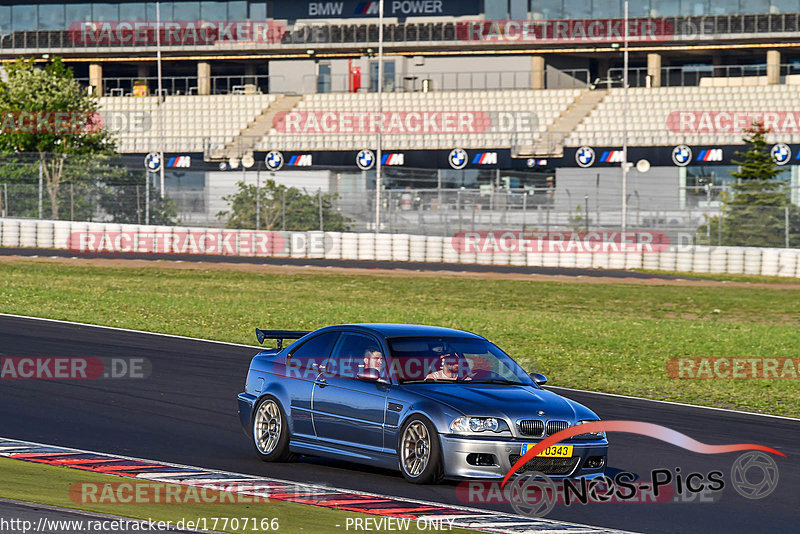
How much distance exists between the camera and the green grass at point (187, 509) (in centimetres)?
763


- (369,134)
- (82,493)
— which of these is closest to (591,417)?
(82,493)

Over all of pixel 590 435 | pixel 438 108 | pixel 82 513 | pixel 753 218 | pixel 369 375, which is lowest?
pixel 82 513

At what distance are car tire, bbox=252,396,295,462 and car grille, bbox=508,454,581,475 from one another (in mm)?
2261

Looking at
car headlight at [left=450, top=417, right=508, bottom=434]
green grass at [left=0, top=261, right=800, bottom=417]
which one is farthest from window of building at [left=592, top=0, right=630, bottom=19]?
car headlight at [left=450, top=417, right=508, bottom=434]

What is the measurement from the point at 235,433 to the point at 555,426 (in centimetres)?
393

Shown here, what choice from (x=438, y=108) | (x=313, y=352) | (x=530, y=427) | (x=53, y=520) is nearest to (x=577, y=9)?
(x=438, y=108)

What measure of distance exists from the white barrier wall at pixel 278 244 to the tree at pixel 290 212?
1.54 metres

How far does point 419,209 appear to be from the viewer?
41562 millimetres

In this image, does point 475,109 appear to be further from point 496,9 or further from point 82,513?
point 82,513

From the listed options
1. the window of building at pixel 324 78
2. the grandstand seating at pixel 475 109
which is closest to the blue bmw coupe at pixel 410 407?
the grandstand seating at pixel 475 109

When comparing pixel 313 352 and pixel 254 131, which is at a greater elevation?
pixel 254 131

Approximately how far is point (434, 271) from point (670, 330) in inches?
546

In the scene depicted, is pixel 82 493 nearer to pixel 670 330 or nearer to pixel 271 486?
pixel 271 486

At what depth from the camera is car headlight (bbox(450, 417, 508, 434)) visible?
8.85 m
